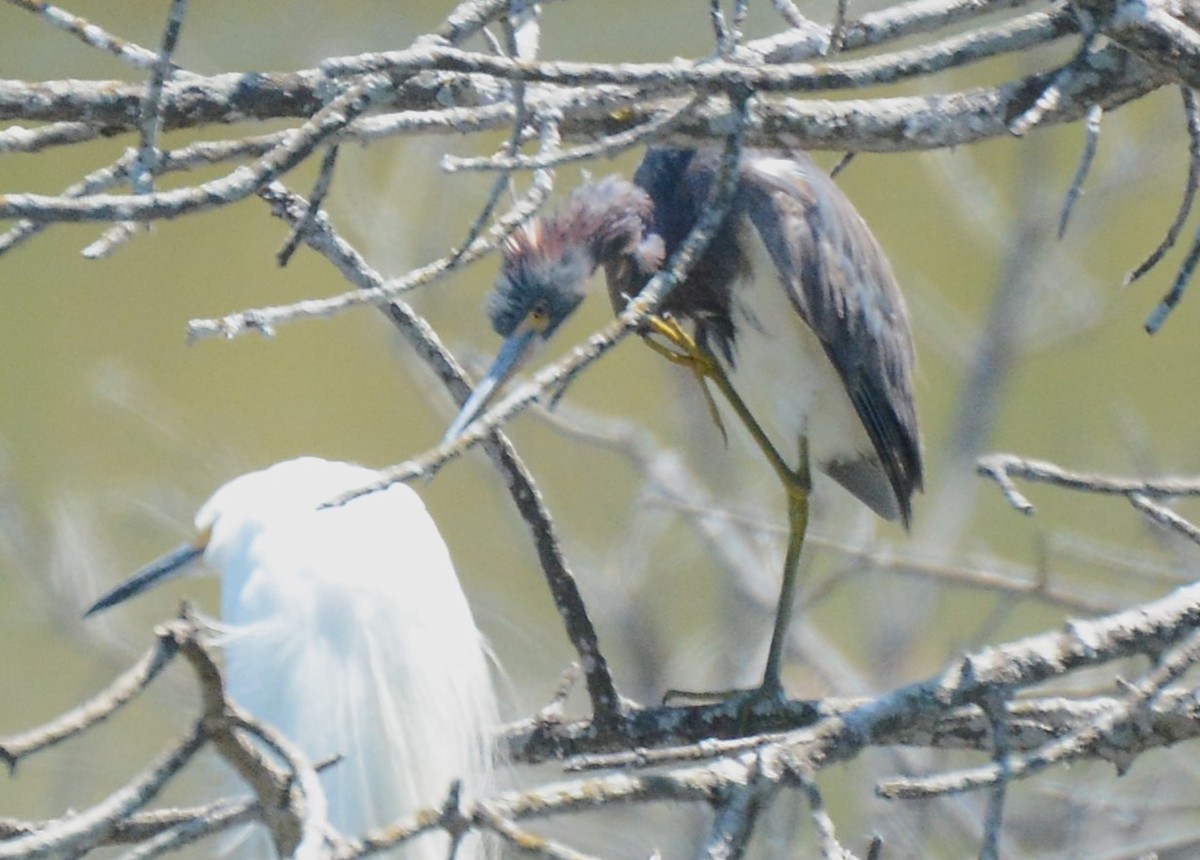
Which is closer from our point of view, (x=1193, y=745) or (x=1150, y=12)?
(x=1150, y=12)

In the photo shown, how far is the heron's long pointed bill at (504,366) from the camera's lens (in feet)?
4.37

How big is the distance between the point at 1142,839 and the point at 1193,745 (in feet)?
1.14

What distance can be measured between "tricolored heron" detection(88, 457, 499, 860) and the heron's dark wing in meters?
0.50

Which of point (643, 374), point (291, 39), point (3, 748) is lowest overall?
point (643, 374)

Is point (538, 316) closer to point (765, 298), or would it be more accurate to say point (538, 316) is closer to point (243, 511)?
point (765, 298)

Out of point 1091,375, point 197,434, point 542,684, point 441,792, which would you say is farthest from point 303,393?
point 441,792

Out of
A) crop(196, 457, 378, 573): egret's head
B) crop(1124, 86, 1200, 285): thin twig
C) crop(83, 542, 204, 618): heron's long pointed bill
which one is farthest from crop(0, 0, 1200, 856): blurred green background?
crop(1124, 86, 1200, 285): thin twig

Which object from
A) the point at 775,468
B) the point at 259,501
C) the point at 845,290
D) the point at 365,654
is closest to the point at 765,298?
the point at 845,290

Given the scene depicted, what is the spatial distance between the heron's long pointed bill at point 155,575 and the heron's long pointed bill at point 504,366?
70 cm

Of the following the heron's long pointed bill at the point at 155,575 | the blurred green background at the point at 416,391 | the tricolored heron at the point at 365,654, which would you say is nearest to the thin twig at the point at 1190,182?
the tricolored heron at the point at 365,654

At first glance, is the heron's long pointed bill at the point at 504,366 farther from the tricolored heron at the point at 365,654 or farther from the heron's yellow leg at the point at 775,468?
the tricolored heron at the point at 365,654

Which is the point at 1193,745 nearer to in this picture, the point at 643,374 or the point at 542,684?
the point at 542,684

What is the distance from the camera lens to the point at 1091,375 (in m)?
3.44

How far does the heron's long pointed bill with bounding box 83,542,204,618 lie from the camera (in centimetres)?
202
